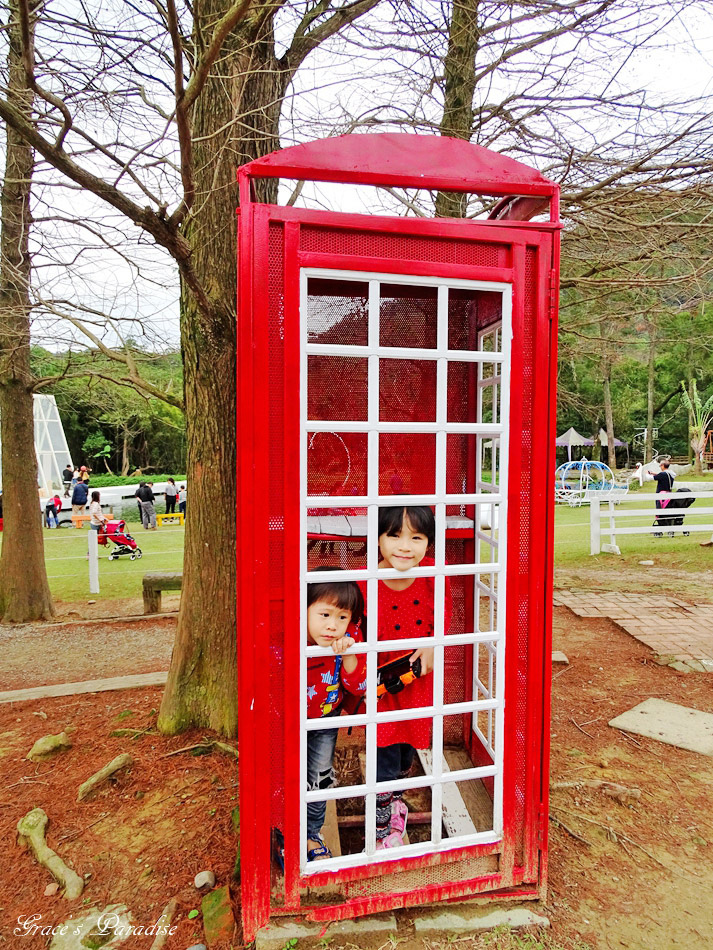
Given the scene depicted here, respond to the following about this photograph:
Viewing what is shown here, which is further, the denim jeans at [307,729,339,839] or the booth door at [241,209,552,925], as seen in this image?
the denim jeans at [307,729,339,839]

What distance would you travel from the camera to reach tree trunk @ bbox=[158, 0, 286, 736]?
11.4ft

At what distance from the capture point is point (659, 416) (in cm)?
3572

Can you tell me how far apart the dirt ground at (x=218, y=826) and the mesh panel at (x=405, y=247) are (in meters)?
2.58

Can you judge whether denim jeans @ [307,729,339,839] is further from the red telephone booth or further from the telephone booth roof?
the telephone booth roof

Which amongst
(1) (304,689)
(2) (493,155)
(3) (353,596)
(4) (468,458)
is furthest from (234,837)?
(2) (493,155)

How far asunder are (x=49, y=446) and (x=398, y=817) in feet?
88.7

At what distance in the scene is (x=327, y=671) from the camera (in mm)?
2361

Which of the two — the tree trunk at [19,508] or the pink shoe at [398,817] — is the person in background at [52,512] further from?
the pink shoe at [398,817]

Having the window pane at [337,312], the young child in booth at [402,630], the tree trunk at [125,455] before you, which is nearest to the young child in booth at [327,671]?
the young child in booth at [402,630]

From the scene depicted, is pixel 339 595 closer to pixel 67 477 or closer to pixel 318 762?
pixel 318 762

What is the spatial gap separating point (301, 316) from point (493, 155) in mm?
997

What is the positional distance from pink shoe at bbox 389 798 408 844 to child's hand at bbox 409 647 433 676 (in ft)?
1.91

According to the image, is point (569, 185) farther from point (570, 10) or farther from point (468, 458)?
point (468, 458)

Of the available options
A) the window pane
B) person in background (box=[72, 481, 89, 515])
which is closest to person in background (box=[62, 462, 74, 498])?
person in background (box=[72, 481, 89, 515])
